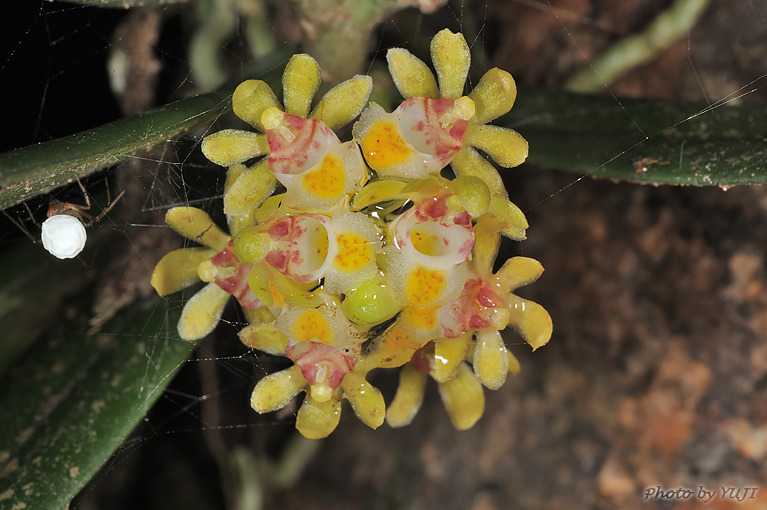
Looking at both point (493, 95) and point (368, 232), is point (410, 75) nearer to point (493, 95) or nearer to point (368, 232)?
point (493, 95)

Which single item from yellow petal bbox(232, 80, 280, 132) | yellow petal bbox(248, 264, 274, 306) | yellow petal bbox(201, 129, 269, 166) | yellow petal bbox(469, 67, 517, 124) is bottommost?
yellow petal bbox(248, 264, 274, 306)

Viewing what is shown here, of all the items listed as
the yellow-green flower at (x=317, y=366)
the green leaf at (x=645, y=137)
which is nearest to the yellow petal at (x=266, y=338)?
the yellow-green flower at (x=317, y=366)

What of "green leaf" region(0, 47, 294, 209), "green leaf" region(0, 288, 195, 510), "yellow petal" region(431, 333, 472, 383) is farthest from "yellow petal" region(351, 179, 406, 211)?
"green leaf" region(0, 288, 195, 510)

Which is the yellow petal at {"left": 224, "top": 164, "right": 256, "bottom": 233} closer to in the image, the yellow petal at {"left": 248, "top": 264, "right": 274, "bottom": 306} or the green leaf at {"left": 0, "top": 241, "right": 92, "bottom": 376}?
the yellow petal at {"left": 248, "top": 264, "right": 274, "bottom": 306}

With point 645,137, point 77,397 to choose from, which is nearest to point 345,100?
point 645,137

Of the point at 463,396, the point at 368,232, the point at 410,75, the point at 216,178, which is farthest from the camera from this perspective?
the point at 216,178

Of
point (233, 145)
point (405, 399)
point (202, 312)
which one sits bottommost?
point (405, 399)

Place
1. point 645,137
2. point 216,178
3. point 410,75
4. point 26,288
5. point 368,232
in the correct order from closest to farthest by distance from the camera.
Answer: point 368,232
point 410,75
point 216,178
point 645,137
point 26,288
